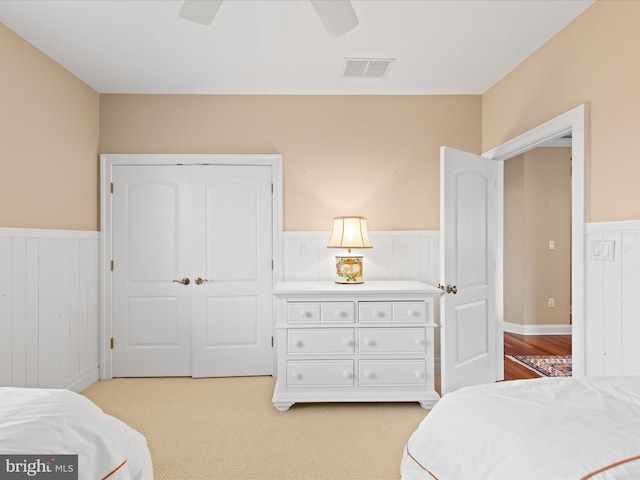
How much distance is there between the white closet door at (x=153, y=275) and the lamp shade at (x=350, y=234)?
51.8 inches

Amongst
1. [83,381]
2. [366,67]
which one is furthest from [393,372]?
[83,381]

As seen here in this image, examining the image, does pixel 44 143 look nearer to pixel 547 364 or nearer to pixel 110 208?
pixel 110 208

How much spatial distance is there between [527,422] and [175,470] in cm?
186

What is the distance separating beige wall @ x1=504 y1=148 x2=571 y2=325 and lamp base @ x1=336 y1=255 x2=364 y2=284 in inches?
111

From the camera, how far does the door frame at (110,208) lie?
3.44 metres

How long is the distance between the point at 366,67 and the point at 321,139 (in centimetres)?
75

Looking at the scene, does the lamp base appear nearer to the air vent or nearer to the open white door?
the open white door

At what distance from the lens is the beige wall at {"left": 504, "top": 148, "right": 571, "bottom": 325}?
5.00 meters

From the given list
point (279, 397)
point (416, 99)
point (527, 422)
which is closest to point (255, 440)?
point (279, 397)

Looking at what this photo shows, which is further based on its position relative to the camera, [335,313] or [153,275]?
[153,275]

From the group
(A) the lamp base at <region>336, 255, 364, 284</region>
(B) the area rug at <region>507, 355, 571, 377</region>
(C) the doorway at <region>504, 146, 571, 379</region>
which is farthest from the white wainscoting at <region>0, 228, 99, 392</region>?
(C) the doorway at <region>504, 146, 571, 379</region>

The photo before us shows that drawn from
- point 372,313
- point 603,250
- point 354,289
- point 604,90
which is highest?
point 604,90

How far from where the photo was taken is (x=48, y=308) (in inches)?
109

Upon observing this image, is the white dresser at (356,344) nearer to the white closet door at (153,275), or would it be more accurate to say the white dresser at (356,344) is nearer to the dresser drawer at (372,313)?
the dresser drawer at (372,313)
